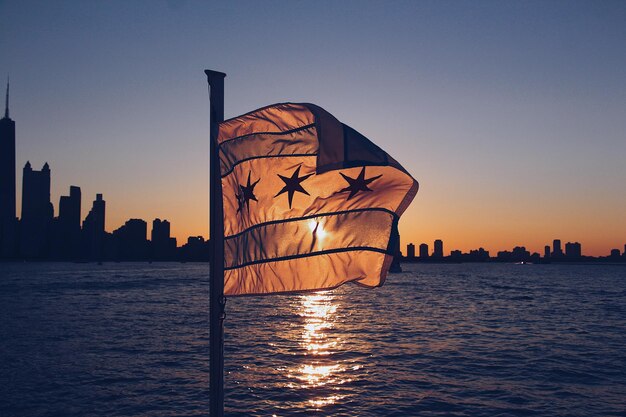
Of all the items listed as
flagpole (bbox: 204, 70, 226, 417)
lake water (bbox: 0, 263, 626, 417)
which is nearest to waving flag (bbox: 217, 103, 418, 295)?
flagpole (bbox: 204, 70, 226, 417)

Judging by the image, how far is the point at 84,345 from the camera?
112 feet

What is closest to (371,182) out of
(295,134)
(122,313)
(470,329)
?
(295,134)

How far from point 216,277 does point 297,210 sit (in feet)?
4.42

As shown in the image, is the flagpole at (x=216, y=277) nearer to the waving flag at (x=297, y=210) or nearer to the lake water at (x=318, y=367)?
the waving flag at (x=297, y=210)

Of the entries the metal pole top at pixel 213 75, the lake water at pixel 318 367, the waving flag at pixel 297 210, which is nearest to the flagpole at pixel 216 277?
the metal pole top at pixel 213 75

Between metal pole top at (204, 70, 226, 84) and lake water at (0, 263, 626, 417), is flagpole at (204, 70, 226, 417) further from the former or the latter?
lake water at (0, 263, 626, 417)

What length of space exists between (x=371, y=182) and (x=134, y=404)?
1658cm

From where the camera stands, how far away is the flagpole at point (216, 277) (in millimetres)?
6137

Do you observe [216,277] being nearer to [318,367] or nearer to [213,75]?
[213,75]

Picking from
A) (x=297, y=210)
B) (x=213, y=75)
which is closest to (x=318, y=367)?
(x=297, y=210)

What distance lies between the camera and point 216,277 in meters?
6.18

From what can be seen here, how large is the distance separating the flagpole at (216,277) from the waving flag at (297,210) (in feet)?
1.96

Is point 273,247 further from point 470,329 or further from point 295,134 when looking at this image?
point 470,329

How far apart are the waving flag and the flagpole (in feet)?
1.96
